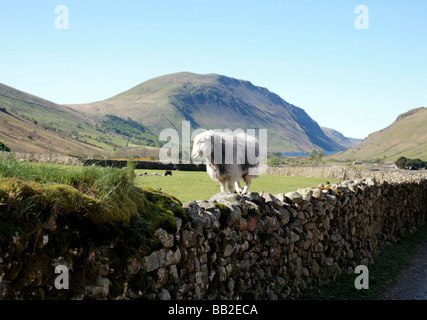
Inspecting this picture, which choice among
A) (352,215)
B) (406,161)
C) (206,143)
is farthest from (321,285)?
(406,161)

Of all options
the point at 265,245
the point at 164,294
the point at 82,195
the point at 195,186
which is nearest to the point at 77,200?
the point at 82,195

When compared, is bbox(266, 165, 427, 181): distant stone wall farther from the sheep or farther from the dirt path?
the sheep

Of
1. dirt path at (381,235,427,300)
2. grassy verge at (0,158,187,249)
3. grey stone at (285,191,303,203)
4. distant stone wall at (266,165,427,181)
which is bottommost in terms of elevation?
dirt path at (381,235,427,300)

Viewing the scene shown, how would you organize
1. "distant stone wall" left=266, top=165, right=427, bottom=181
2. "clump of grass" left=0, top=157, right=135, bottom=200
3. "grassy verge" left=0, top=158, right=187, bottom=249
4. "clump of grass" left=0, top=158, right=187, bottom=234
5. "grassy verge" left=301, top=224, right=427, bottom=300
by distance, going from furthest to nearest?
"distant stone wall" left=266, top=165, right=427, bottom=181 → "grassy verge" left=301, top=224, right=427, bottom=300 → "clump of grass" left=0, top=157, right=135, bottom=200 → "clump of grass" left=0, top=158, right=187, bottom=234 → "grassy verge" left=0, top=158, right=187, bottom=249

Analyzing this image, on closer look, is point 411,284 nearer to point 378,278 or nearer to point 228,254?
point 378,278

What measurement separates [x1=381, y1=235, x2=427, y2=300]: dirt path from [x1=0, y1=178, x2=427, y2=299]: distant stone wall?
1028 mm

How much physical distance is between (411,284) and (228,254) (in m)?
5.88

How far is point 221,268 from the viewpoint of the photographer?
5777 mm

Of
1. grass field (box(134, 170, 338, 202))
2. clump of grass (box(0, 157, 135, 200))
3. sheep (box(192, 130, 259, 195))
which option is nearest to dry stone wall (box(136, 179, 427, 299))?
clump of grass (box(0, 157, 135, 200))

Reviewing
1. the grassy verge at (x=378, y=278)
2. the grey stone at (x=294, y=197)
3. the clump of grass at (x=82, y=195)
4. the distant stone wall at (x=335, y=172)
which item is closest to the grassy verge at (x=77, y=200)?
the clump of grass at (x=82, y=195)

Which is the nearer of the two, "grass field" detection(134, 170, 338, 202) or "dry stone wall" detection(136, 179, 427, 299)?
"dry stone wall" detection(136, 179, 427, 299)

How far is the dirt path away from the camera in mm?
8508

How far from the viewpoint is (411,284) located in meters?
9.43
